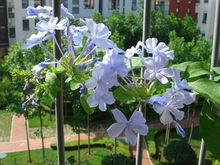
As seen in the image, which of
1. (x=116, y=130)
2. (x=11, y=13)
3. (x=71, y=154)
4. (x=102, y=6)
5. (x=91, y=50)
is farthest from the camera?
(x=102, y=6)

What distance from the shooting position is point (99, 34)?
67 centimetres

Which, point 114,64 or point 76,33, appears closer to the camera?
point 114,64

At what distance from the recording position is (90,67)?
2.25 feet

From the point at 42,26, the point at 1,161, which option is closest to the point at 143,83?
the point at 42,26

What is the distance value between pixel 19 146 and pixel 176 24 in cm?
789

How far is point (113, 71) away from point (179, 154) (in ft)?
19.9

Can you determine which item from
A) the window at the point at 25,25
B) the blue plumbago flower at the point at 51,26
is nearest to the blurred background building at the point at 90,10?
the window at the point at 25,25

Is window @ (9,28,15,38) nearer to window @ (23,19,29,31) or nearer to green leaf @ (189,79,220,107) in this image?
window @ (23,19,29,31)

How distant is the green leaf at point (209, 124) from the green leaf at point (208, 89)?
36 mm

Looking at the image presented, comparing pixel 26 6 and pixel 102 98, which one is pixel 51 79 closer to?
pixel 102 98

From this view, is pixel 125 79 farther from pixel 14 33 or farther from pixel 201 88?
pixel 14 33

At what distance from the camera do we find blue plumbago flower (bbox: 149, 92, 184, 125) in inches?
24.6

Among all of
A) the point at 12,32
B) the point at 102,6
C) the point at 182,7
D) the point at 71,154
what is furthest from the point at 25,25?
the point at 71,154

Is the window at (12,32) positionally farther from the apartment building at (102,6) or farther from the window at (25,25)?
the apartment building at (102,6)
